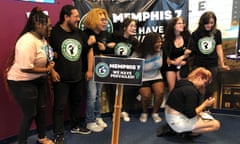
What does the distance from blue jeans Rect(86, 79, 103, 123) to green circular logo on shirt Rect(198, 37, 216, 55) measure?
131cm

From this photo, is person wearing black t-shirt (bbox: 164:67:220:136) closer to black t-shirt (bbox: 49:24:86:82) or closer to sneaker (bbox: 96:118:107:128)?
sneaker (bbox: 96:118:107:128)

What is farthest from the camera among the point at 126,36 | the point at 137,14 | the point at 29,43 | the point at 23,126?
the point at 137,14

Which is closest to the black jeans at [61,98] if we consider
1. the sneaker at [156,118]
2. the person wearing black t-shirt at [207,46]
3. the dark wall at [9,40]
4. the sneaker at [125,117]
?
the dark wall at [9,40]

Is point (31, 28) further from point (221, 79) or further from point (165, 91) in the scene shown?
point (221, 79)

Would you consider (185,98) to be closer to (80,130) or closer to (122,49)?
(122,49)

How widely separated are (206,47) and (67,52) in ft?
5.59

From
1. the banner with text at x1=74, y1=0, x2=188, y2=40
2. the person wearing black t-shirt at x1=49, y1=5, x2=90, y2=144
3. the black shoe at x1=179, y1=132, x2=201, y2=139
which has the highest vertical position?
the banner with text at x1=74, y1=0, x2=188, y2=40

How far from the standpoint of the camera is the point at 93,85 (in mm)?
3373

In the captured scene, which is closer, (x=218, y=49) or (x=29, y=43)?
(x=29, y=43)

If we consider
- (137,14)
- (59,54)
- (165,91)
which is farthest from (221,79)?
(59,54)

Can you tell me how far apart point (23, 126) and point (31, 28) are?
827 mm

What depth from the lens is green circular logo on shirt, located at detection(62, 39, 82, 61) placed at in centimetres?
293

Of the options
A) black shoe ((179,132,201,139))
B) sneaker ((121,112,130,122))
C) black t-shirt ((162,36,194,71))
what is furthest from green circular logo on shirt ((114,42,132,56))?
black shoe ((179,132,201,139))

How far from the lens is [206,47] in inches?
147
